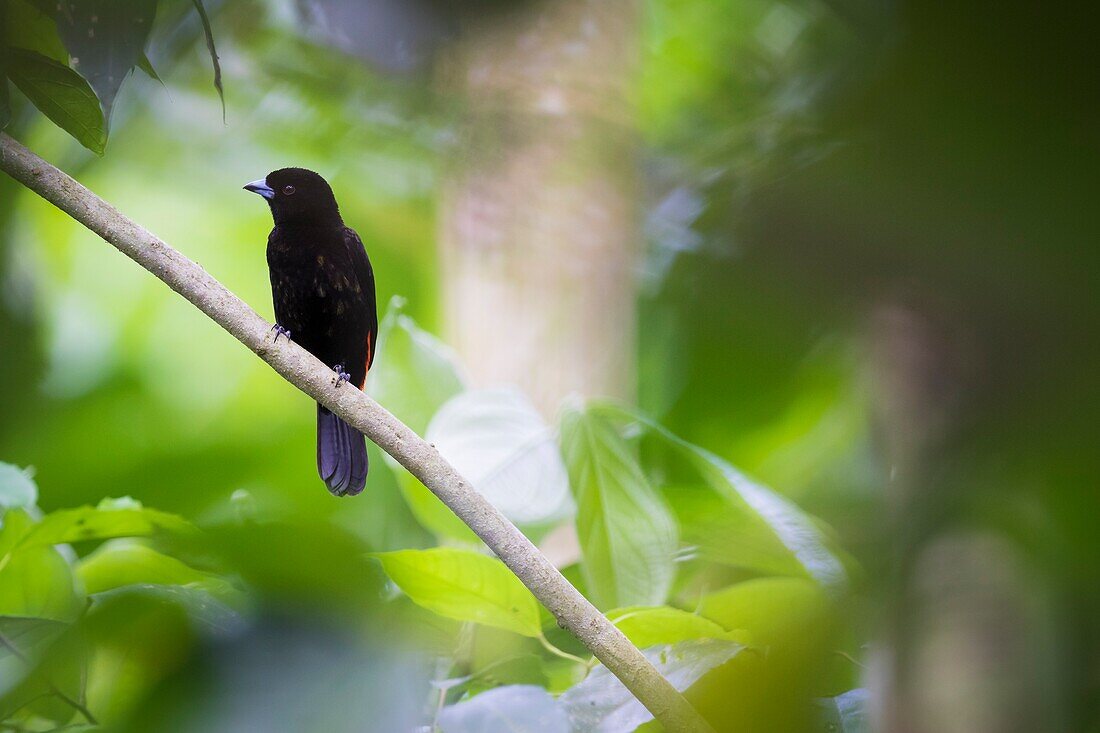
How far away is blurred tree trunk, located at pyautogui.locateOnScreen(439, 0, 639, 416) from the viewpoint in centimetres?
96

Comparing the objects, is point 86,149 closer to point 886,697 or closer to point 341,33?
point 341,33

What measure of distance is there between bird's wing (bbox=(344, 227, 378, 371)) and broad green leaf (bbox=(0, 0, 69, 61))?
1.07ft

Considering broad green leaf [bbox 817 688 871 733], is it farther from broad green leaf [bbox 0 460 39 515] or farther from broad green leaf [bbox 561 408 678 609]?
broad green leaf [bbox 0 460 39 515]

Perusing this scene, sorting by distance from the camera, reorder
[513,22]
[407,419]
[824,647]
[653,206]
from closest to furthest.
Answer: [824,647]
[513,22]
[653,206]
[407,419]

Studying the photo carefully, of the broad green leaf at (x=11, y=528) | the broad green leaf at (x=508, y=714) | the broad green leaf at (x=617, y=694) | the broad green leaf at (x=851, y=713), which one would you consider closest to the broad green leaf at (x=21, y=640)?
the broad green leaf at (x=11, y=528)

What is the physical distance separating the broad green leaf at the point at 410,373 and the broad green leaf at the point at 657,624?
13.3 inches

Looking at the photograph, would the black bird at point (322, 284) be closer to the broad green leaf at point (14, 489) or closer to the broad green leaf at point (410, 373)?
the broad green leaf at point (410, 373)

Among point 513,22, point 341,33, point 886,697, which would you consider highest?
point 341,33

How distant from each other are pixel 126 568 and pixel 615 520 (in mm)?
553

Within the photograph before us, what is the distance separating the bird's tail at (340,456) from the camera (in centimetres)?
95

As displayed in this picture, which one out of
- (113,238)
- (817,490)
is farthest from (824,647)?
(113,238)

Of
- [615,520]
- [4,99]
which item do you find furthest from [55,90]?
[615,520]

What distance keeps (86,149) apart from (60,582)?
0.47 metres

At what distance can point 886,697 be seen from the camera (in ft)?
1.39
